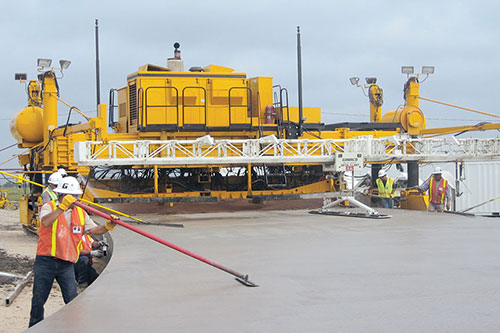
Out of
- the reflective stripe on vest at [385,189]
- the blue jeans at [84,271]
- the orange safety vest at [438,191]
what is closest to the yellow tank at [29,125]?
the blue jeans at [84,271]

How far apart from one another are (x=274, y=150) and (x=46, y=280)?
8.10 m

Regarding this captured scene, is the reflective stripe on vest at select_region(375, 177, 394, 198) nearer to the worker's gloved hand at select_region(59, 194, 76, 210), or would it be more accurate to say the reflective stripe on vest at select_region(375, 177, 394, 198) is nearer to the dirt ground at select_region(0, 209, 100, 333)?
the dirt ground at select_region(0, 209, 100, 333)

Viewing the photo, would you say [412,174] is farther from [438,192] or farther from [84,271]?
[84,271]

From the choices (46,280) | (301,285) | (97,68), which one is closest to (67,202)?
(46,280)

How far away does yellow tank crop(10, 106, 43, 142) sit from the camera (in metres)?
18.4

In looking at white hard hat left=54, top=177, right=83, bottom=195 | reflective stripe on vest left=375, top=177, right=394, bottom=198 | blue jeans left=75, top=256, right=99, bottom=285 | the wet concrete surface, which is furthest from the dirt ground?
reflective stripe on vest left=375, top=177, right=394, bottom=198

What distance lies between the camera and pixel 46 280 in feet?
21.4

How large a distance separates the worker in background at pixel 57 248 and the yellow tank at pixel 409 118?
14.7m

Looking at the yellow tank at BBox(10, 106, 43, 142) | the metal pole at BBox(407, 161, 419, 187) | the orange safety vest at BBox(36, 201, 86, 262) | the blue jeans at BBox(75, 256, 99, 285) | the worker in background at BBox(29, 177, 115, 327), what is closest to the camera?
the worker in background at BBox(29, 177, 115, 327)

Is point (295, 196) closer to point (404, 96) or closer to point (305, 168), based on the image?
point (305, 168)

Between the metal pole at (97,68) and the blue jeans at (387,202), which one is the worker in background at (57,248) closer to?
the metal pole at (97,68)

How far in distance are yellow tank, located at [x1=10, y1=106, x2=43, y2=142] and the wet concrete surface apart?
8878 mm

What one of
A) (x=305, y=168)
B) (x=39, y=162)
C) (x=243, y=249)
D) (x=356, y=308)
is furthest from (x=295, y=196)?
(x=356, y=308)

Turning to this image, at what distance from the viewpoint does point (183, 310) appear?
5.28m
